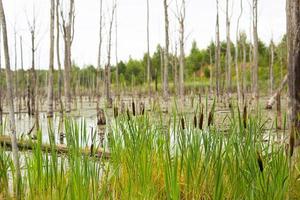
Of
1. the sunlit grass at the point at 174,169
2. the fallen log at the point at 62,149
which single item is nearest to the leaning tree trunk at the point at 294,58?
the sunlit grass at the point at 174,169

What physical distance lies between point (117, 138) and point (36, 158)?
2.65 ft

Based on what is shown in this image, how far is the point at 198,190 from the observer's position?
2586mm

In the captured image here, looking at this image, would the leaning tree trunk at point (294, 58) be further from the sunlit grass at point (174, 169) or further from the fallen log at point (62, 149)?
the fallen log at point (62, 149)

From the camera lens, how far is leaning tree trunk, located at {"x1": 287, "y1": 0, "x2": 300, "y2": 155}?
11.0ft

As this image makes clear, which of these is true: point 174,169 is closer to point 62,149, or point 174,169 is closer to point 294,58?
point 294,58

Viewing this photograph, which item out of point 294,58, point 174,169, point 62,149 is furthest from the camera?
point 62,149

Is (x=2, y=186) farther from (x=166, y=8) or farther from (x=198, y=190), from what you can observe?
(x=166, y=8)

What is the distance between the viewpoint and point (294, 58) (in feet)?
11.2

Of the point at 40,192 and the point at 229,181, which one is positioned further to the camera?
the point at 229,181

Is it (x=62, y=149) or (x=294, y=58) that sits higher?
(x=294, y=58)

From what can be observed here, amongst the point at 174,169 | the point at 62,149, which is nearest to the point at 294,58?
the point at 174,169

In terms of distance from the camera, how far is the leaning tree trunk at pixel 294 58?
3.36m

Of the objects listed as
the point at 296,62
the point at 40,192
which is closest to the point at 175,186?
the point at 40,192

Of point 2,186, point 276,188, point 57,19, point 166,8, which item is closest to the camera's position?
point 276,188
